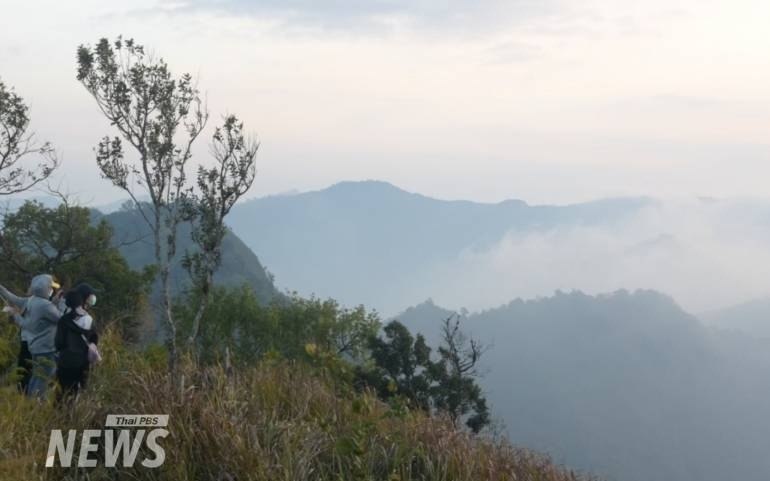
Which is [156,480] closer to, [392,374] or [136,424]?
[136,424]

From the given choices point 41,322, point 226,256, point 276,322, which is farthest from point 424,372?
point 226,256

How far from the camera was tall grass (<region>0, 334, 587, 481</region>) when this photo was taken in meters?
6.76

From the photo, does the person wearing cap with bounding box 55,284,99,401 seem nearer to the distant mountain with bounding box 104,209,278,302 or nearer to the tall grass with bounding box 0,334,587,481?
the tall grass with bounding box 0,334,587,481

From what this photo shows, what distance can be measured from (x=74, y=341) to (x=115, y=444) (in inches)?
68.5

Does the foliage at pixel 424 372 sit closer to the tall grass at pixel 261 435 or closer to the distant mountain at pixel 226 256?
the tall grass at pixel 261 435

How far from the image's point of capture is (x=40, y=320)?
9.20 meters

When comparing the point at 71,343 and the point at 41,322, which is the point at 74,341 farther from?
the point at 41,322

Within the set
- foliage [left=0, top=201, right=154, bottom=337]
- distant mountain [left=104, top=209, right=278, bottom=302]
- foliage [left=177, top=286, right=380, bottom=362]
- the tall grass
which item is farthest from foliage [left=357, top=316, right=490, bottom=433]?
distant mountain [left=104, top=209, right=278, bottom=302]

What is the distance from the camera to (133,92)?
1161cm

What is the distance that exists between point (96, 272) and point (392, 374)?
39.5 ft

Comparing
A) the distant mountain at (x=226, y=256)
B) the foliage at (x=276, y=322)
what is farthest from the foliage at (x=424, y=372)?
the distant mountain at (x=226, y=256)

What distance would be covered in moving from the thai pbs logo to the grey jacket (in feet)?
6.69

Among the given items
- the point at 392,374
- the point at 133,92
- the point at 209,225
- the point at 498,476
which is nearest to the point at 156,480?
the point at 498,476

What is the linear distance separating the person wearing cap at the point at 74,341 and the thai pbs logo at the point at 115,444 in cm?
118
